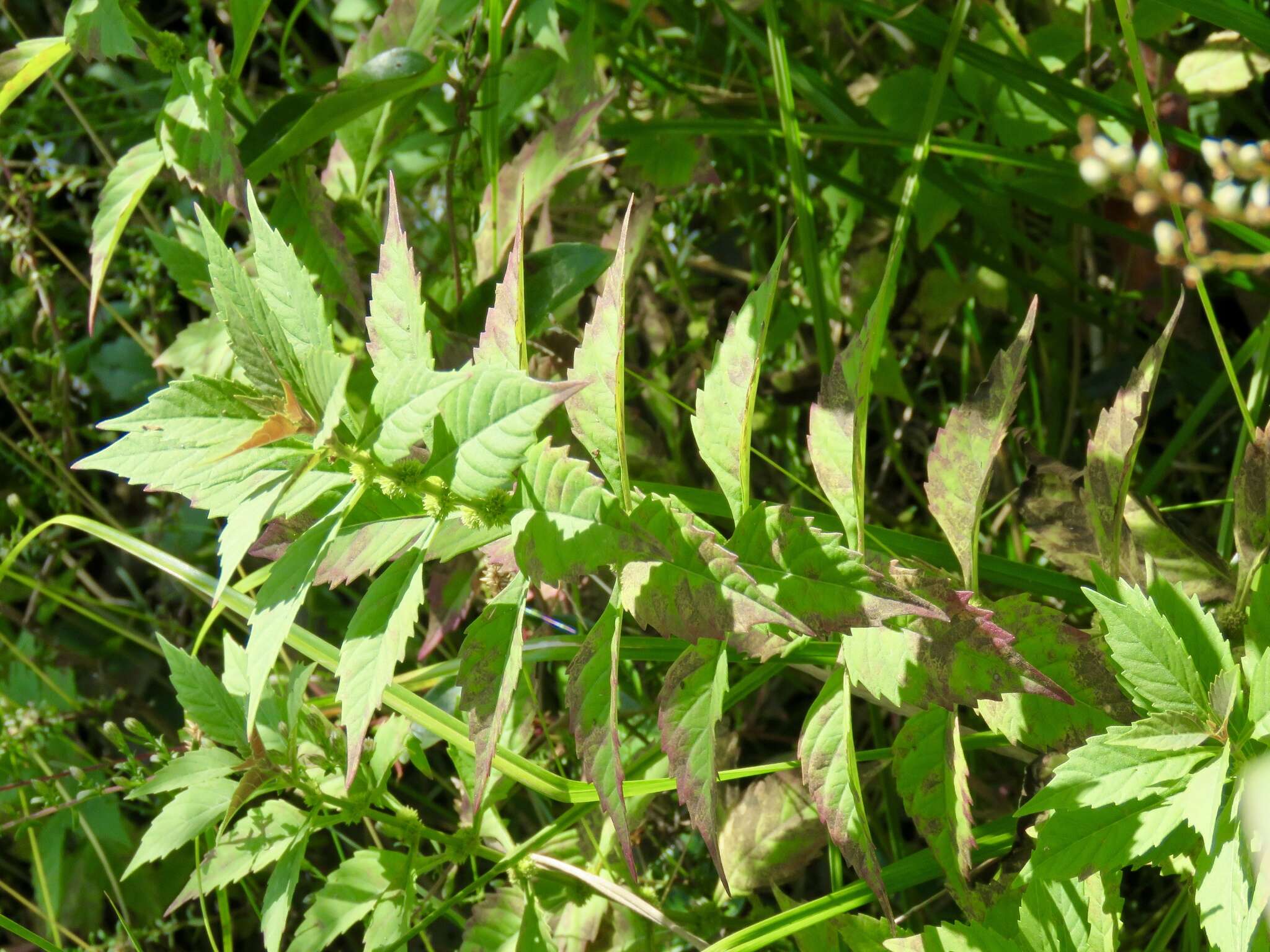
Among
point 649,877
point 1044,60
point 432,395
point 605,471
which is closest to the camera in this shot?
point 432,395

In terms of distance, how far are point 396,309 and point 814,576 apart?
1.35 ft

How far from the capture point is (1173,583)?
3.57 feet

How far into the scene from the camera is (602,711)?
865 millimetres

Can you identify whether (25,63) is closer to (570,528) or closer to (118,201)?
(118,201)

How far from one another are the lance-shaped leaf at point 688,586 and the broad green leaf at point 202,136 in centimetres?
66

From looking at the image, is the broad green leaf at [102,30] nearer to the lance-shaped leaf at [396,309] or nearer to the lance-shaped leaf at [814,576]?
the lance-shaped leaf at [396,309]

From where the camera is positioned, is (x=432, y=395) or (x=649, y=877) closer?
(x=432, y=395)

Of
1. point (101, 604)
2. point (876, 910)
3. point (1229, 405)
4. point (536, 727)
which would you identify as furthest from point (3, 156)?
point (1229, 405)

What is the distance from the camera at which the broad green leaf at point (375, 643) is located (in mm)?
817

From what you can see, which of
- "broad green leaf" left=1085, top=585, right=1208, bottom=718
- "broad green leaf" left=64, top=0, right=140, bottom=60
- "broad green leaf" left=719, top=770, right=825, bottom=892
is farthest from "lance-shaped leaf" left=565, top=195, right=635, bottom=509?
"broad green leaf" left=64, top=0, right=140, bottom=60

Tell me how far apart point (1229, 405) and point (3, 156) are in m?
2.06

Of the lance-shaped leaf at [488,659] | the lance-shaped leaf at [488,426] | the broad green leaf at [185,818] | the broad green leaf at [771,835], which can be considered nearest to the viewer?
the lance-shaped leaf at [488,426]

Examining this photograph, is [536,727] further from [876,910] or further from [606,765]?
→ [606,765]

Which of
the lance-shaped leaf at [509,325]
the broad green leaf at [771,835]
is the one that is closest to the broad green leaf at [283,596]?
the lance-shaped leaf at [509,325]
